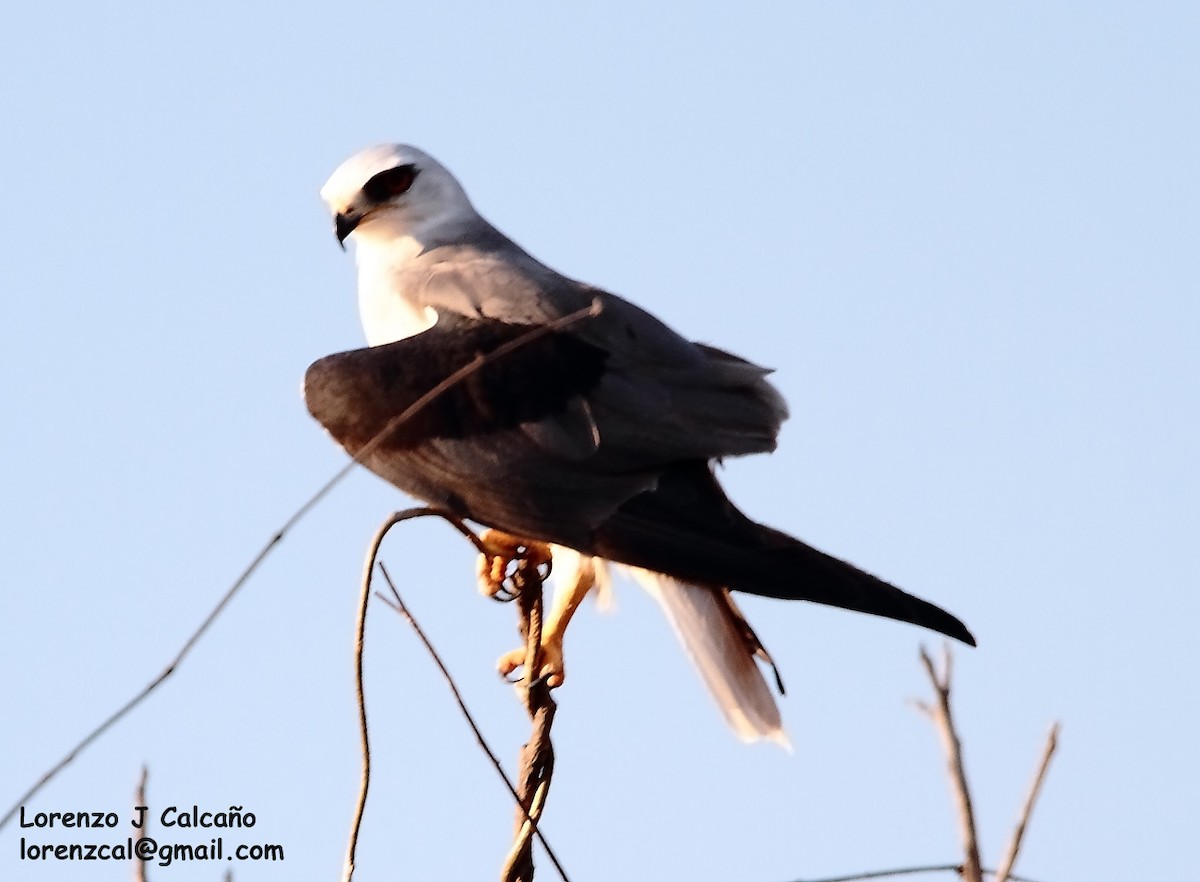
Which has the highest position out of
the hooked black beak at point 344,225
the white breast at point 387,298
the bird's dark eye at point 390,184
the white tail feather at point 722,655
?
the bird's dark eye at point 390,184

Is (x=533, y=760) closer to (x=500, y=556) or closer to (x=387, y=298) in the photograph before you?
(x=500, y=556)

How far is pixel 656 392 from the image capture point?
164 inches

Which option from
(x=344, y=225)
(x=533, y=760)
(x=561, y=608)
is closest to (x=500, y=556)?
(x=561, y=608)

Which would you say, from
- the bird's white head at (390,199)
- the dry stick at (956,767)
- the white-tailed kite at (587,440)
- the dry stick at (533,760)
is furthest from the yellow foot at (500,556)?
the dry stick at (956,767)

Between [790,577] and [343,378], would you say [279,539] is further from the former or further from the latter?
[343,378]

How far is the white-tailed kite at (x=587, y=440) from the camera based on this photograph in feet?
12.2

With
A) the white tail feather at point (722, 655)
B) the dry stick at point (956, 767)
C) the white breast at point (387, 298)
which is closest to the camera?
the dry stick at point (956, 767)

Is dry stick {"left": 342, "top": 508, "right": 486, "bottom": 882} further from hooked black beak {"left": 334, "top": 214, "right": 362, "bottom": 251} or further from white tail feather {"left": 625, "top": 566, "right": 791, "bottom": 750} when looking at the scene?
hooked black beak {"left": 334, "top": 214, "right": 362, "bottom": 251}

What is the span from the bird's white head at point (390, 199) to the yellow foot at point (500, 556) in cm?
134

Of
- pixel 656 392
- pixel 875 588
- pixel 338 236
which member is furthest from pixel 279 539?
pixel 338 236

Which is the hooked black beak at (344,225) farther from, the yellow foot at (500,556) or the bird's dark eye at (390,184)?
the yellow foot at (500,556)

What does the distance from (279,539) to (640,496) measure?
1856mm

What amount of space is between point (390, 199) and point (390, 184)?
0.04 meters

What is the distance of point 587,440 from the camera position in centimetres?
405
